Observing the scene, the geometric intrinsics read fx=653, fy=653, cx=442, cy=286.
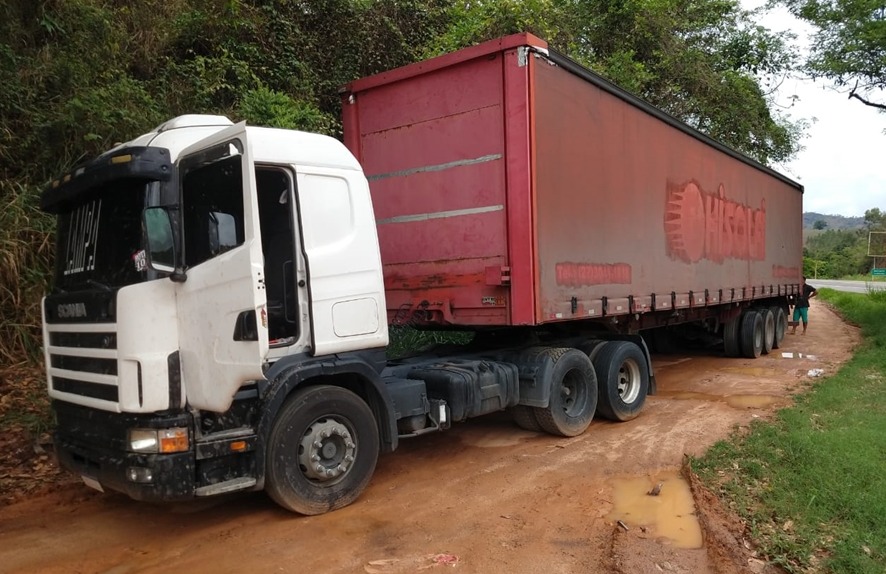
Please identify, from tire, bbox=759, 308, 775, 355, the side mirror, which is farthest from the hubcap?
tire, bbox=759, 308, 775, 355

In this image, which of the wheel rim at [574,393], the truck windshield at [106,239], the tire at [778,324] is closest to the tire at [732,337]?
the tire at [778,324]

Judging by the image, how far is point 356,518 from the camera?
4.52 m

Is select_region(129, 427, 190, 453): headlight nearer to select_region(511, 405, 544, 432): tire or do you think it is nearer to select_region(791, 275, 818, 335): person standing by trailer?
select_region(511, 405, 544, 432): tire

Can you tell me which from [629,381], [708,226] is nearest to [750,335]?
[708,226]

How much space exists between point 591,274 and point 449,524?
315 centimetres

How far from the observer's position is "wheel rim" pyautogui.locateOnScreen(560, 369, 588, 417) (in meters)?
6.76

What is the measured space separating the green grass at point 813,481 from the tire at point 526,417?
5.39 feet

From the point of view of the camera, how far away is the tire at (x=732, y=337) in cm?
1262

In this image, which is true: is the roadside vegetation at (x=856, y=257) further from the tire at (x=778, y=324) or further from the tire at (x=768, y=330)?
the tire at (x=768, y=330)

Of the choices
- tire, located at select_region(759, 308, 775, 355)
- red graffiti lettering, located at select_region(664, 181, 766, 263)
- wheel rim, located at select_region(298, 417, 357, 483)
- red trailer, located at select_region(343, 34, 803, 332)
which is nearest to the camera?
wheel rim, located at select_region(298, 417, 357, 483)

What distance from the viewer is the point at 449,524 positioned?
4434 millimetres

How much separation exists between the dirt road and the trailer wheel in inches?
8.2

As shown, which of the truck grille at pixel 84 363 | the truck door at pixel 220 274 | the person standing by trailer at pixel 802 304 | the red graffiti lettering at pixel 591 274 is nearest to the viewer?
the truck door at pixel 220 274

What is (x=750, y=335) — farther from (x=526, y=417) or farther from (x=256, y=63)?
(x=256, y=63)
